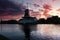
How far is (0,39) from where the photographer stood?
46.2m
